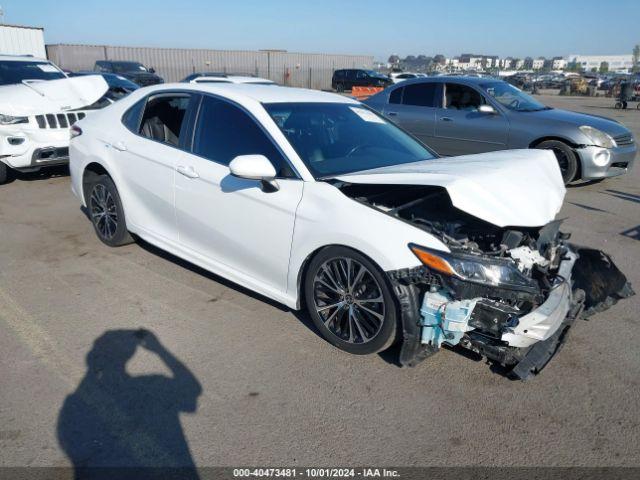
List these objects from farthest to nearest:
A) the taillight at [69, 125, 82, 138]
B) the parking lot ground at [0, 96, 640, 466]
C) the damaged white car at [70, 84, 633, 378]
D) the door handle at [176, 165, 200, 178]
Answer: the taillight at [69, 125, 82, 138]
the door handle at [176, 165, 200, 178]
the damaged white car at [70, 84, 633, 378]
the parking lot ground at [0, 96, 640, 466]

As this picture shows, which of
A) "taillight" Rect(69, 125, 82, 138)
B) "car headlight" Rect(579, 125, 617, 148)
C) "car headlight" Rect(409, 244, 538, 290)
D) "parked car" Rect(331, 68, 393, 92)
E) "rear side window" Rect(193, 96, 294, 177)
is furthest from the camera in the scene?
"parked car" Rect(331, 68, 393, 92)

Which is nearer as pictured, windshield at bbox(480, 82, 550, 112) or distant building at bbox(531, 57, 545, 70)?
windshield at bbox(480, 82, 550, 112)

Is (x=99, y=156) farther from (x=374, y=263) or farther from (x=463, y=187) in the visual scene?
(x=463, y=187)

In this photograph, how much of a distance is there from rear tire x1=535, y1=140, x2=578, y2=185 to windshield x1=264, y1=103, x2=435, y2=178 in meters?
4.45

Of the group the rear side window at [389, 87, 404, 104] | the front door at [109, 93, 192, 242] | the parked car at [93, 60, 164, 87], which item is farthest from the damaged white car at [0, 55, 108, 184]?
the parked car at [93, 60, 164, 87]

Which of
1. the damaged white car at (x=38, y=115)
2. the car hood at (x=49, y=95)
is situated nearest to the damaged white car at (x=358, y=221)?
the damaged white car at (x=38, y=115)

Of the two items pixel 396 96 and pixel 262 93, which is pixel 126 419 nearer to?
pixel 262 93

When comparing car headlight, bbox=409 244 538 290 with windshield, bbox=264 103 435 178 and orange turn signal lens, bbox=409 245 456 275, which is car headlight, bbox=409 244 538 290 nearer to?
orange turn signal lens, bbox=409 245 456 275

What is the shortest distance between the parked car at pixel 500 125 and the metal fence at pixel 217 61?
1169 inches

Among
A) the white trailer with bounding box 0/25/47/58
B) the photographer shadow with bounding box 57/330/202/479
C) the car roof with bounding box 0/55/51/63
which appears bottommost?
the photographer shadow with bounding box 57/330/202/479

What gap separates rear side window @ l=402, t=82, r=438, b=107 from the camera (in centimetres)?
921

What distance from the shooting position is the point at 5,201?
712 centimetres

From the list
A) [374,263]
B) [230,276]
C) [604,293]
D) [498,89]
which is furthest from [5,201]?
[498,89]

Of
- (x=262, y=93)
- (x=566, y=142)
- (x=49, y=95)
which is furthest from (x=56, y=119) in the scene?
(x=566, y=142)
